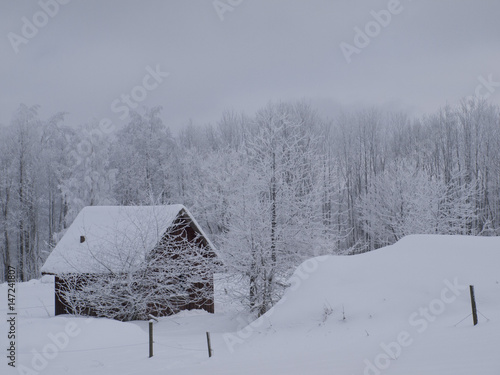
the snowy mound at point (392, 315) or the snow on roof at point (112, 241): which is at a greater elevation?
the snow on roof at point (112, 241)

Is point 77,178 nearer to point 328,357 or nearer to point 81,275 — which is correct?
point 81,275

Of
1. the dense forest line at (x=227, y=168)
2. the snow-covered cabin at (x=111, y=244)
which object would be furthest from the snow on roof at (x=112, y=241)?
the dense forest line at (x=227, y=168)

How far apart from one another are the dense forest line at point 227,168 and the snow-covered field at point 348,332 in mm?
8580

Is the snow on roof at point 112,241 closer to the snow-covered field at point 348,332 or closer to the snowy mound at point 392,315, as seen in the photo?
the snow-covered field at point 348,332

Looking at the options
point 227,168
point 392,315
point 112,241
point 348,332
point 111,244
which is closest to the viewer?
point 348,332

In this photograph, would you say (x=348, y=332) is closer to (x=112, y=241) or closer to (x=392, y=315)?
(x=392, y=315)

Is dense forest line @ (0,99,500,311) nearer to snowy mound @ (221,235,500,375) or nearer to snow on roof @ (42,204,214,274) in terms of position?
snow on roof @ (42,204,214,274)

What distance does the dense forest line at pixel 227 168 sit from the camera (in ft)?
102

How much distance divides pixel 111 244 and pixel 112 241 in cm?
36

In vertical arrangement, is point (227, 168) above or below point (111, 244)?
above

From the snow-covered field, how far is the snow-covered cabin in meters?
3.39

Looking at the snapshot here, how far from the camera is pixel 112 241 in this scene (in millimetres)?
18438

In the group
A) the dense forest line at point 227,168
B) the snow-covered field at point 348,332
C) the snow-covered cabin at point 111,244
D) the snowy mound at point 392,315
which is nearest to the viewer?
the snowy mound at point 392,315

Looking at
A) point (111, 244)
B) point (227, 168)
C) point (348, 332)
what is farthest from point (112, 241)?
point (348, 332)
